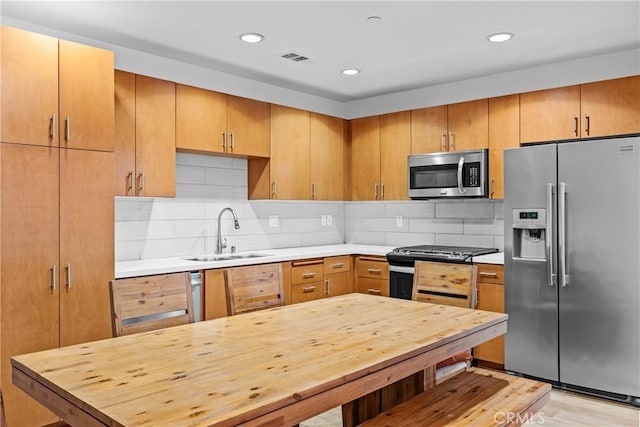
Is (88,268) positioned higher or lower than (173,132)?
lower

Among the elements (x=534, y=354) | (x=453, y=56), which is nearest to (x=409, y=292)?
(x=534, y=354)

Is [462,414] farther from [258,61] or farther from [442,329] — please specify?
[258,61]

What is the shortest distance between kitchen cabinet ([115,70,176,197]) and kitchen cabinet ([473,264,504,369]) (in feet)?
7.94

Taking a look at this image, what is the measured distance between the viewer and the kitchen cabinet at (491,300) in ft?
12.4

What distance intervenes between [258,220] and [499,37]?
253cm

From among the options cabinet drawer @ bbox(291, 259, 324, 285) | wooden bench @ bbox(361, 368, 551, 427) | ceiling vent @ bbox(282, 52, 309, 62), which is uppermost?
ceiling vent @ bbox(282, 52, 309, 62)

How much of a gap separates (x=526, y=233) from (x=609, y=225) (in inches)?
21.2

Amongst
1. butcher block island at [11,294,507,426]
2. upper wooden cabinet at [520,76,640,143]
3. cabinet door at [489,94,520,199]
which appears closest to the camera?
butcher block island at [11,294,507,426]

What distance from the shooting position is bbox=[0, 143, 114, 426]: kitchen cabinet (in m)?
2.64

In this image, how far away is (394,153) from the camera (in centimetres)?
481

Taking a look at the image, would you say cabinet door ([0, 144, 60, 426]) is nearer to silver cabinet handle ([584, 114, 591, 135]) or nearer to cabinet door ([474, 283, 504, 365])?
cabinet door ([474, 283, 504, 365])

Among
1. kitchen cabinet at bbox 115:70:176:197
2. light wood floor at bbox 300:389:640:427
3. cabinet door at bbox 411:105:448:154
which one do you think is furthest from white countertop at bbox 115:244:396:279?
light wood floor at bbox 300:389:640:427

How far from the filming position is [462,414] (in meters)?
1.92

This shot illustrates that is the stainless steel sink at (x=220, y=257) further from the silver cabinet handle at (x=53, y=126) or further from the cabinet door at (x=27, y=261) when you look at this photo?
the silver cabinet handle at (x=53, y=126)
